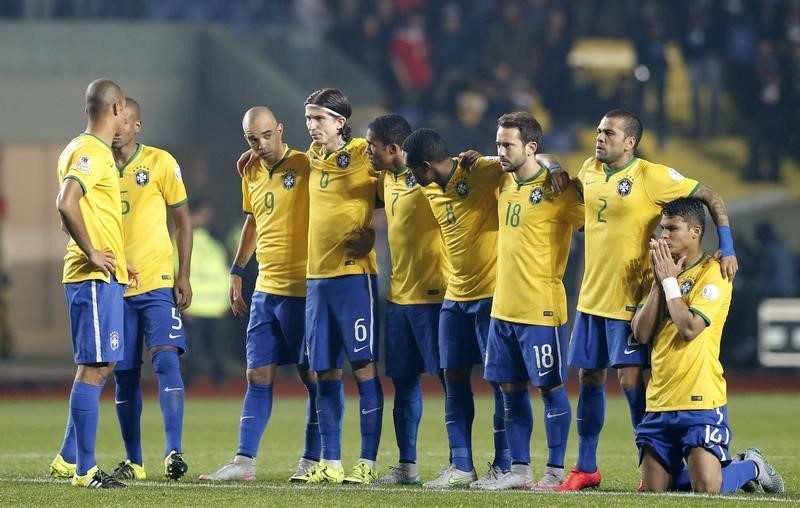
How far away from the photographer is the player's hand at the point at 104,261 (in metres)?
7.02

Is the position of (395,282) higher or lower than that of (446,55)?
lower

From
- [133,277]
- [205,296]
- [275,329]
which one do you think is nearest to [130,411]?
[133,277]

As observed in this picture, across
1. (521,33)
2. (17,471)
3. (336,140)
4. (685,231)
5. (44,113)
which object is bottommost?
(17,471)

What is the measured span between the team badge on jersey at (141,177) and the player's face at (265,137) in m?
0.60

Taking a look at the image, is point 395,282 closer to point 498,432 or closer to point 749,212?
point 498,432

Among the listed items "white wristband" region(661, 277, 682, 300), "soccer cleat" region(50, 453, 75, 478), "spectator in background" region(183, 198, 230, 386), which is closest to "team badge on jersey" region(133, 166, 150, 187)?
"soccer cleat" region(50, 453, 75, 478)

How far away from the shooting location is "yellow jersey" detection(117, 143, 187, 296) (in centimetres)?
785

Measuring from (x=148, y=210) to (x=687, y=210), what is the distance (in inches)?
116

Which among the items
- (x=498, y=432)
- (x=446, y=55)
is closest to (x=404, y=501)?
(x=498, y=432)

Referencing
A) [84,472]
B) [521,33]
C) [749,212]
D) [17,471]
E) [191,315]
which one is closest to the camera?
[84,472]

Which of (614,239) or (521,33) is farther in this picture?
(521,33)

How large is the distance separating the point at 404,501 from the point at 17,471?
269 cm

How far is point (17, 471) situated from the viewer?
8227 millimetres

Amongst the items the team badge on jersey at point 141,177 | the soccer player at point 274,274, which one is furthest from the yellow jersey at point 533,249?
the team badge on jersey at point 141,177
